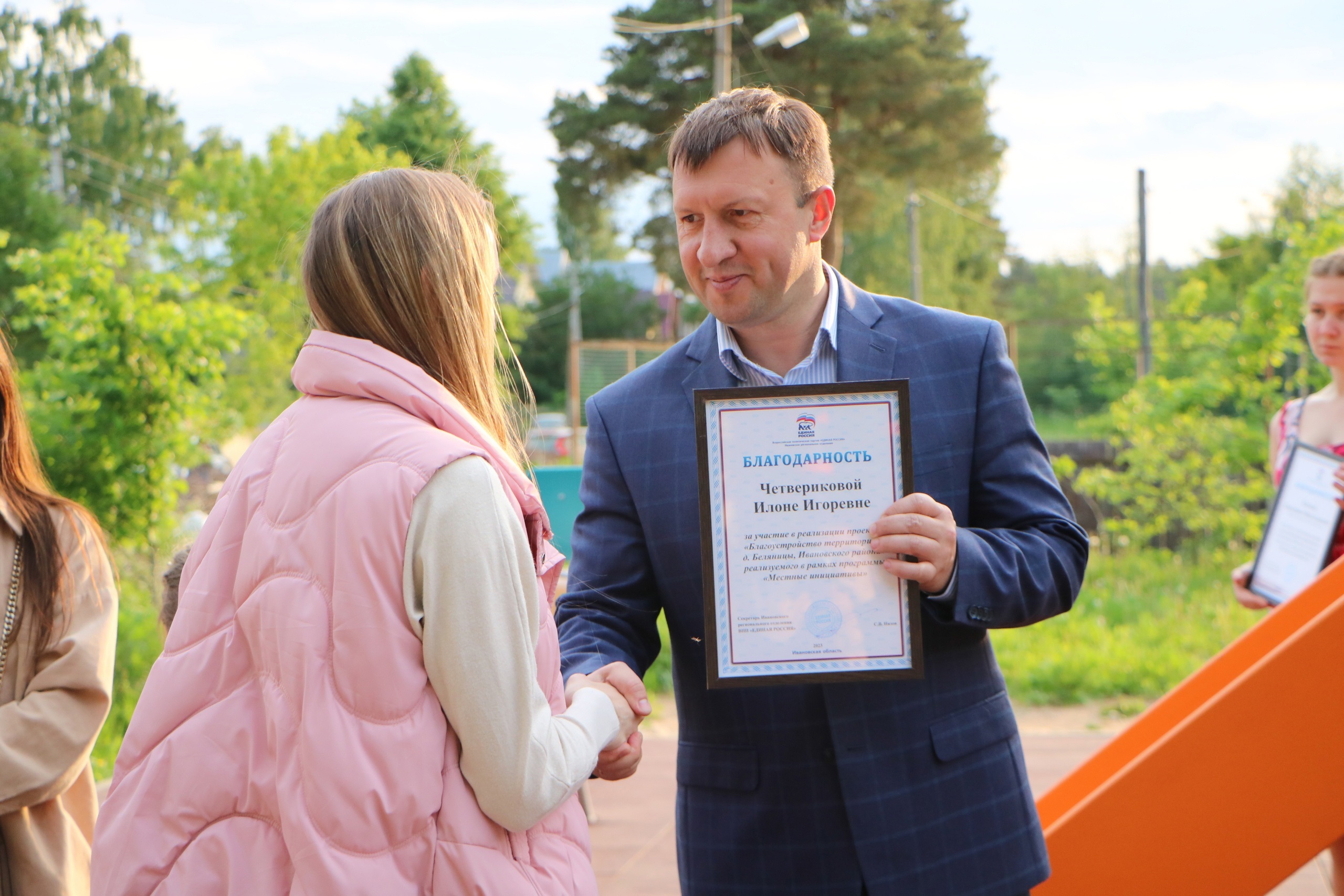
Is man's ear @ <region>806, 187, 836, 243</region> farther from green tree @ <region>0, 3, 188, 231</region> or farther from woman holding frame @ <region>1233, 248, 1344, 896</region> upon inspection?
green tree @ <region>0, 3, 188, 231</region>

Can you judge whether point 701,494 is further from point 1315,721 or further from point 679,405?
point 1315,721

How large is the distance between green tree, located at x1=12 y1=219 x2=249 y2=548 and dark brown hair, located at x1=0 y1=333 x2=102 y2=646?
4914mm

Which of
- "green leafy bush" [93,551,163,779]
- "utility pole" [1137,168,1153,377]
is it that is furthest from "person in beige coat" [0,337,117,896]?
"utility pole" [1137,168,1153,377]

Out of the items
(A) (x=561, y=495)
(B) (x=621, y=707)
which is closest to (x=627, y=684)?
(B) (x=621, y=707)

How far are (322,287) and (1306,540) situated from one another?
10.9ft

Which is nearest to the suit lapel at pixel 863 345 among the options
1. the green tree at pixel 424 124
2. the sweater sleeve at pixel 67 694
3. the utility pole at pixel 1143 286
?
the sweater sleeve at pixel 67 694

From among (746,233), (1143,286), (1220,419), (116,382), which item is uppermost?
(1143,286)

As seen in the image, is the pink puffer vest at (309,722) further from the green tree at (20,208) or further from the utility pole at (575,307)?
the utility pole at (575,307)

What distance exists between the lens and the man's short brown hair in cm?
218

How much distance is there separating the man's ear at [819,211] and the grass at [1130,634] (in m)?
4.56

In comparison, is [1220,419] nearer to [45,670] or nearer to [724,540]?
[724,540]

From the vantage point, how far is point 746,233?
2.18 metres


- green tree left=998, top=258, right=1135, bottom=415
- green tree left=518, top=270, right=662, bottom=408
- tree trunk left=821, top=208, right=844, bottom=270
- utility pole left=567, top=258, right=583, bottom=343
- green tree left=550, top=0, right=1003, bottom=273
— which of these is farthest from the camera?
green tree left=518, top=270, right=662, bottom=408

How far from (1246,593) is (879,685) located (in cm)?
250
